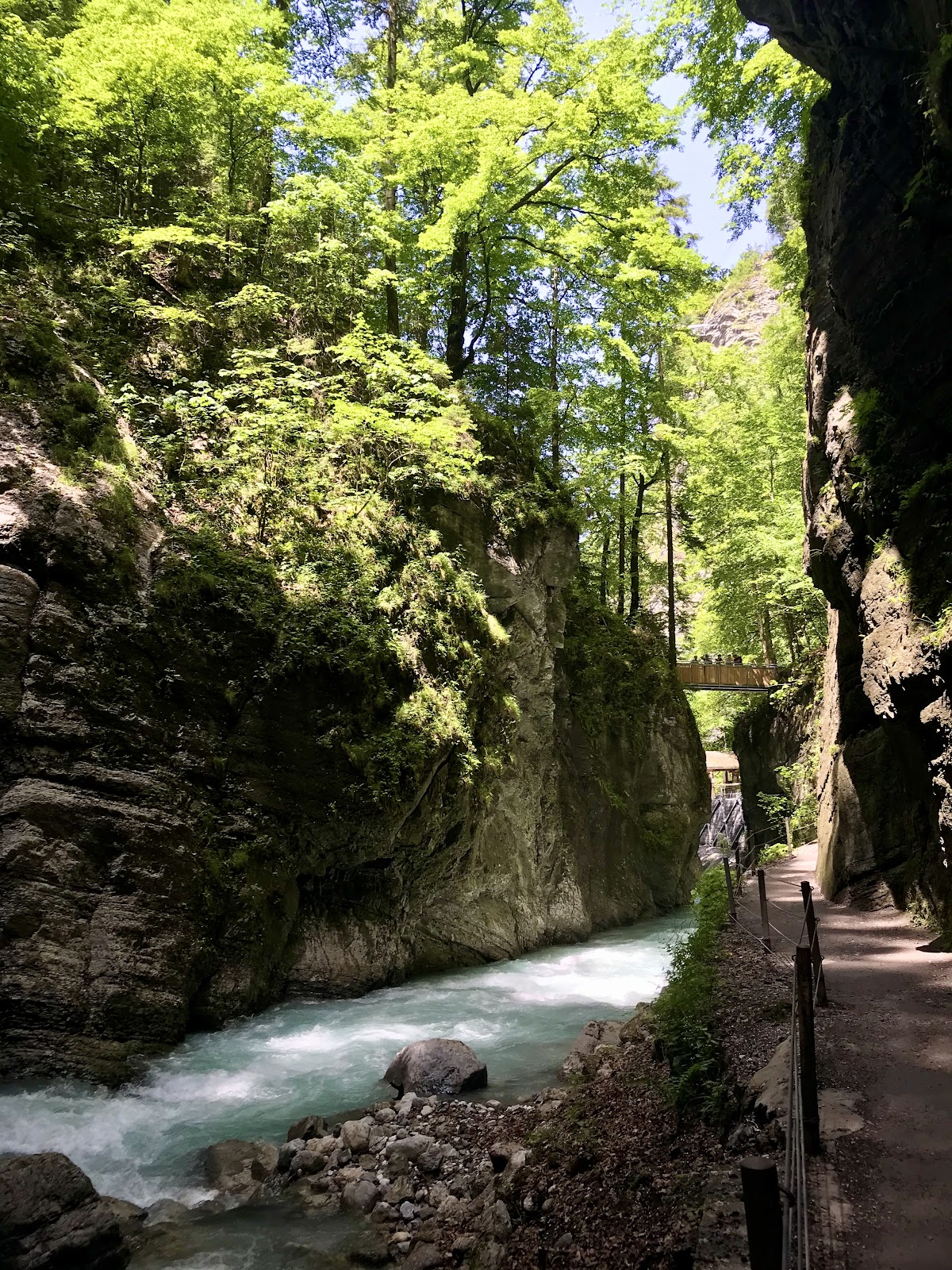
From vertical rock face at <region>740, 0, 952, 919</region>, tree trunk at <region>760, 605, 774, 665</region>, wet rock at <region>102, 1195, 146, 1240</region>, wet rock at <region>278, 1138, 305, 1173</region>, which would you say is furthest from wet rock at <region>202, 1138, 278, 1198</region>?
tree trunk at <region>760, 605, 774, 665</region>

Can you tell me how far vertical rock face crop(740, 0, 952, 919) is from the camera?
346 inches

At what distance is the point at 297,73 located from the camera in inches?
736

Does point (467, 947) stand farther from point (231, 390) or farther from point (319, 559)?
point (231, 390)

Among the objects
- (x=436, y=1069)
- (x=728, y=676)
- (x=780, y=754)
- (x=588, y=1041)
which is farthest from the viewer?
(x=728, y=676)

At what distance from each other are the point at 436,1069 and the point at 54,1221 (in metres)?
3.84

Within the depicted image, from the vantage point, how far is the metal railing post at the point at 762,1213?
8.80ft

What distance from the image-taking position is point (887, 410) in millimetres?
10406

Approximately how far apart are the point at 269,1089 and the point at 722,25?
1928 centimetres

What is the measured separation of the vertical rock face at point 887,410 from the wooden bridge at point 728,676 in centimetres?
1495

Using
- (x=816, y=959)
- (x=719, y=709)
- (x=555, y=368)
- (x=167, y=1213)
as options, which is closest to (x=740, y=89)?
(x=555, y=368)

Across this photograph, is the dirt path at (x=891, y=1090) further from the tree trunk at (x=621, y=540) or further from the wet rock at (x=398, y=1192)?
the tree trunk at (x=621, y=540)

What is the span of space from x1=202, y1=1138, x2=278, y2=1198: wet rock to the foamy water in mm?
125

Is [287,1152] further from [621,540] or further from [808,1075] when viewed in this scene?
[621,540]

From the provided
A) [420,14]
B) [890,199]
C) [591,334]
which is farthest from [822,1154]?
[420,14]
